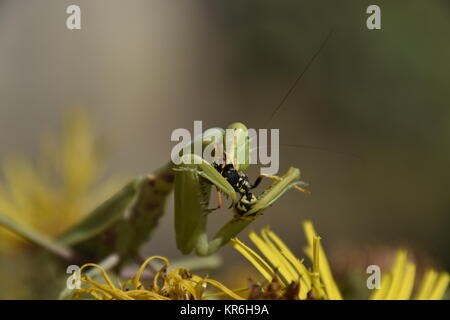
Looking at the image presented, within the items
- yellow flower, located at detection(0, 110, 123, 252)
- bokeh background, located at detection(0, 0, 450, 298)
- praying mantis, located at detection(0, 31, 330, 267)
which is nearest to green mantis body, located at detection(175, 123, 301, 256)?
praying mantis, located at detection(0, 31, 330, 267)

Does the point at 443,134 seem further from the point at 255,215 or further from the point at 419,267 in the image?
the point at 255,215

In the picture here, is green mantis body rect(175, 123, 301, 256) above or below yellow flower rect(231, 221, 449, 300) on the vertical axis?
above

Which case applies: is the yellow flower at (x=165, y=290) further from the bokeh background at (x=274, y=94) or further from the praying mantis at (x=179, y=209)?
the bokeh background at (x=274, y=94)

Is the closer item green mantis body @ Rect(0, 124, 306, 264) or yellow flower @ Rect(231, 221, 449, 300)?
yellow flower @ Rect(231, 221, 449, 300)

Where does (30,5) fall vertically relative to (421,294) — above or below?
above

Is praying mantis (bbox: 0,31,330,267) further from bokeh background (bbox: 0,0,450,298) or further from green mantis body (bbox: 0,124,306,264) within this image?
bokeh background (bbox: 0,0,450,298)

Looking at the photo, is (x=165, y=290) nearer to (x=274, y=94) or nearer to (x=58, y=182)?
(x=58, y=182)
